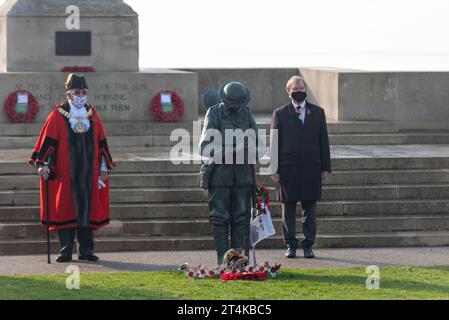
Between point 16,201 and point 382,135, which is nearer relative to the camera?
point 16,201

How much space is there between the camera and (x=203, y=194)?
17.0m

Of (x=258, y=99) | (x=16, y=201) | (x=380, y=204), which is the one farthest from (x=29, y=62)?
(x=380, y=204)

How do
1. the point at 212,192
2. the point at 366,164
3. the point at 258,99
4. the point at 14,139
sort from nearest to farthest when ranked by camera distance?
the point at 212,192 < the point at 366,164 < the point at 14,139 < the point at 258,99

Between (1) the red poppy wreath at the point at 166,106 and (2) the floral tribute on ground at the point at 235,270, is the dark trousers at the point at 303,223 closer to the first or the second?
(2) the floral tribute on ground at the point at 235,270

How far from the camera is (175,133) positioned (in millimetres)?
21000

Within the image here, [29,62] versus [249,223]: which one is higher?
[29,62]

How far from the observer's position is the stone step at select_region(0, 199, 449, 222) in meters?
16.4

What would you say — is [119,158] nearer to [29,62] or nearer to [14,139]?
[14,139]

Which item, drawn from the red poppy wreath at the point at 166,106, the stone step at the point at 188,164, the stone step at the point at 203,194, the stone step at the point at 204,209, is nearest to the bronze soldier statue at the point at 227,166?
the stone step at the point at 204,209

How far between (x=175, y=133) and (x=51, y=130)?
5.73m

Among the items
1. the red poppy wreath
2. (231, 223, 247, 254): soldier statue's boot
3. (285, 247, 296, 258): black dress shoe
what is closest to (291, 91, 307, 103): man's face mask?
(285, 247, 296, 258): black dress shoe

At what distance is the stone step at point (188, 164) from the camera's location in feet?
56.5

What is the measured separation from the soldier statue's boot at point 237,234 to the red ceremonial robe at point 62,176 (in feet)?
5.70

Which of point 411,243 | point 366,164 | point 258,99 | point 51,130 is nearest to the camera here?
point 51,130
